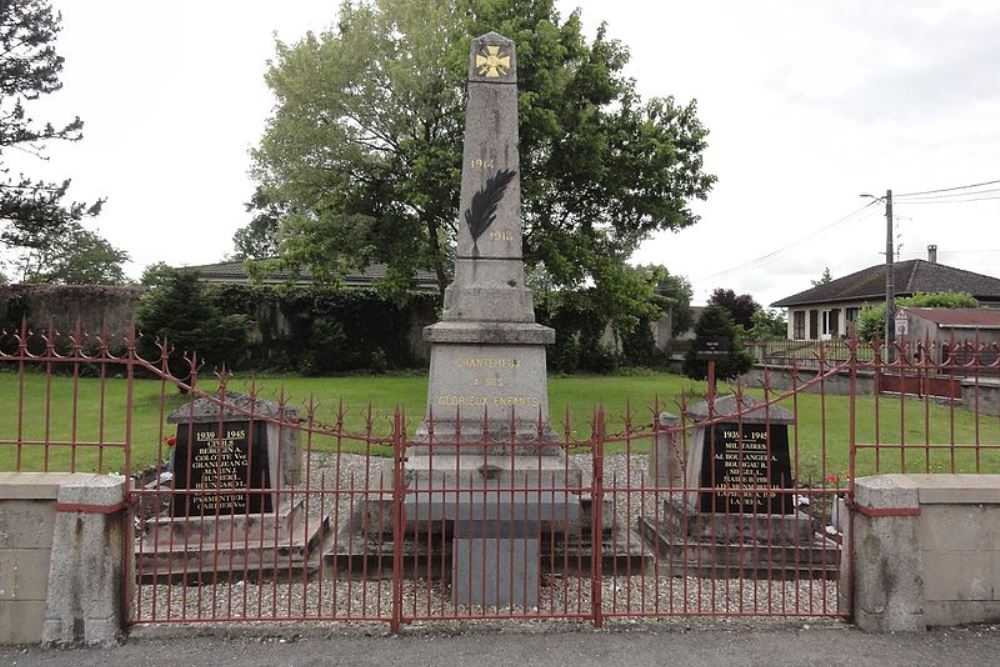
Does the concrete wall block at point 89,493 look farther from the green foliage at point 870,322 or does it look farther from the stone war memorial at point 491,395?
the green foliage at point 870,322

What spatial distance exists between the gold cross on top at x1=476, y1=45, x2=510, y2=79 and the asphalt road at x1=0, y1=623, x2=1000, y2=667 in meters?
5.63

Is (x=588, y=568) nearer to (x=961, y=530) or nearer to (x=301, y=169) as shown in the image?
(x=961, y=530)

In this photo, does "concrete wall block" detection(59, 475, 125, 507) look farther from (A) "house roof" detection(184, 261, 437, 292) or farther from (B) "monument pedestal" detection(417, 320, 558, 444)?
(A) "house roof" detection(184, 261, 437, 292)

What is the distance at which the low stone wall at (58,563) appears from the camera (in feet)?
13.1

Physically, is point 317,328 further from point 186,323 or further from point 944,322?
point 944,322

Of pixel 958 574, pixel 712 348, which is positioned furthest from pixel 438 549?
pixel 712 348

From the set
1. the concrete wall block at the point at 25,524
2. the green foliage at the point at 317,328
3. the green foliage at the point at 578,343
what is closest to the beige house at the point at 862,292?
the green foliage at the point at 578,343

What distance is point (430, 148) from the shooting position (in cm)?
1498

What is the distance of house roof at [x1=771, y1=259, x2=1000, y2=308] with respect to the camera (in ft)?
112

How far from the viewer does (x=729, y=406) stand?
6.14m

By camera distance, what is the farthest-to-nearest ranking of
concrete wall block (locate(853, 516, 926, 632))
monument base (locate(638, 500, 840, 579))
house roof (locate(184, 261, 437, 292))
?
1. house roof (locate(184, 261, 437, 292))
2. monument base (locate(638, 500, 840, 579))
3. concrete wall block (locate(853, 516, 926, 632))

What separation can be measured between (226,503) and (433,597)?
2281 mm

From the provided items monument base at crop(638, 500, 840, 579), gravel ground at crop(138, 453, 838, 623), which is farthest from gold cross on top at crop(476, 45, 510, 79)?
monument base at crop(638, 500, 840, 579)

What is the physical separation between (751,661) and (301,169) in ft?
51.2
